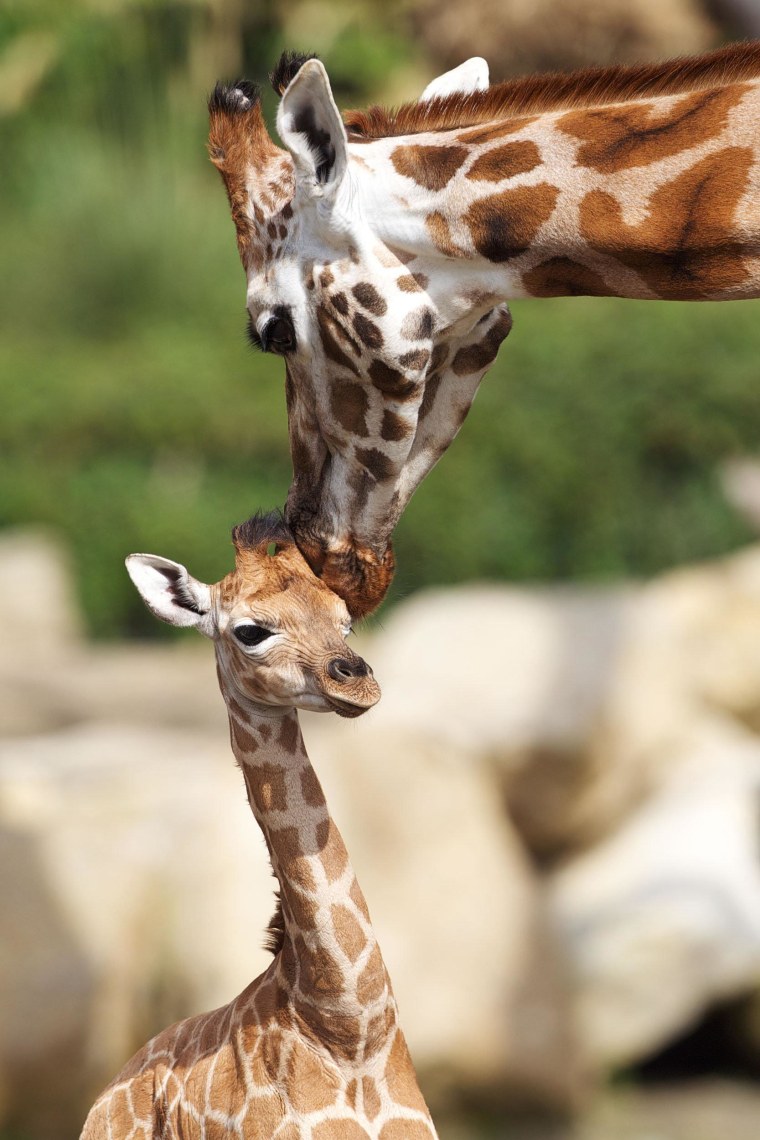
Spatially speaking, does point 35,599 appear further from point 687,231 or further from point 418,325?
point 687,231

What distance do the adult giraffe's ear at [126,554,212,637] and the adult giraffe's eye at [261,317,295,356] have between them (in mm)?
397

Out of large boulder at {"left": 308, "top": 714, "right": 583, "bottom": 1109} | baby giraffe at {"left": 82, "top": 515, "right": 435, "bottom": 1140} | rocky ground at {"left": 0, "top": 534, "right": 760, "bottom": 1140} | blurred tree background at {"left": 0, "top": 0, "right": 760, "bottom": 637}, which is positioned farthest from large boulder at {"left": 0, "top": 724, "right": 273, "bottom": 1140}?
blurred tree background at {"left": 0, "top": 0, "right": 760, "bottom": 637}

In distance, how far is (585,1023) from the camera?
6324 millimetres

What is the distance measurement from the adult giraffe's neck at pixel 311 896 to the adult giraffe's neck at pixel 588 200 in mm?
822

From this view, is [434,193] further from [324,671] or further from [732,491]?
[732,491]

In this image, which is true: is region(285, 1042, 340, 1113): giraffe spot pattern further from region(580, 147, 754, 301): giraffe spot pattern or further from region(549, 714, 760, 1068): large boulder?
region(549, 714, 760, 1068): large boulder

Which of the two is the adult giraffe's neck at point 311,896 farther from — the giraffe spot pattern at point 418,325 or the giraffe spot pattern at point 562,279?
the giraffe spot pattern at point 562,279

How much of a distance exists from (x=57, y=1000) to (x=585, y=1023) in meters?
2.26

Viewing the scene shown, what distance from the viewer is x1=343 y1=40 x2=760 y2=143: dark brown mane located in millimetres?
2375

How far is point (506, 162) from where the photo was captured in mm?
2398

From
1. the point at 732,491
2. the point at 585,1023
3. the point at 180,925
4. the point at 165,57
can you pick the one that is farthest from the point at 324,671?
the point at 165,57

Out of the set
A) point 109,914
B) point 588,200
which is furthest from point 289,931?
point 109,914

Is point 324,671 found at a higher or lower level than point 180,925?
higher

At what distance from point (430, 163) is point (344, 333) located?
318mm
